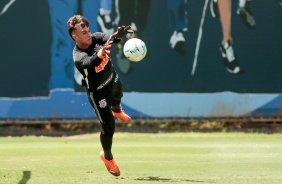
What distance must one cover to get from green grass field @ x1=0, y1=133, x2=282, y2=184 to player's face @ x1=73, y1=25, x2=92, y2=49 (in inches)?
Answer: 66.0

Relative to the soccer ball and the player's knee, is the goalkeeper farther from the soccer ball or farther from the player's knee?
the soccer ball

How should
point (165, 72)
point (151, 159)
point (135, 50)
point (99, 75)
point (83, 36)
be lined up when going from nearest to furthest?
point (135, 50) < point (83, 36) < point (99, 75) < point (151, 159) < point (165, 72)

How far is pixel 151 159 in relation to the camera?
472 inches

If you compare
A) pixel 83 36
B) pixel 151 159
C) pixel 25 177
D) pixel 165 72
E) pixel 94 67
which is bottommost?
pixel 165 72

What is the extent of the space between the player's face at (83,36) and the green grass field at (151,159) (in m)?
1.68

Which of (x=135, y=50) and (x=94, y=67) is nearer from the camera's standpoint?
(x=135, y=50)

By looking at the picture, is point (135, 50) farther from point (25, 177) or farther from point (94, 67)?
point (25, 177)

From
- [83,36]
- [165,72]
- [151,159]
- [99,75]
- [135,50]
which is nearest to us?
[135,50]

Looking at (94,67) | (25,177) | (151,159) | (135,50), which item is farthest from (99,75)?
(151,159)

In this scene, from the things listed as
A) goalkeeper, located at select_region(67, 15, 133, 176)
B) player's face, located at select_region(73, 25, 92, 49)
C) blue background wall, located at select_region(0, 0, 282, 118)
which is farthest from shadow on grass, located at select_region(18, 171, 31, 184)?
blue background wall, located at select_region(0, 0, 282, 118)

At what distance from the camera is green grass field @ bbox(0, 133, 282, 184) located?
930 cm

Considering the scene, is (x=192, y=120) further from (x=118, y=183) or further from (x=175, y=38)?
(x=118, y=183)

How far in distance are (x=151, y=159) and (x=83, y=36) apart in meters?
3.17

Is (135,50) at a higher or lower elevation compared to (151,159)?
higher
